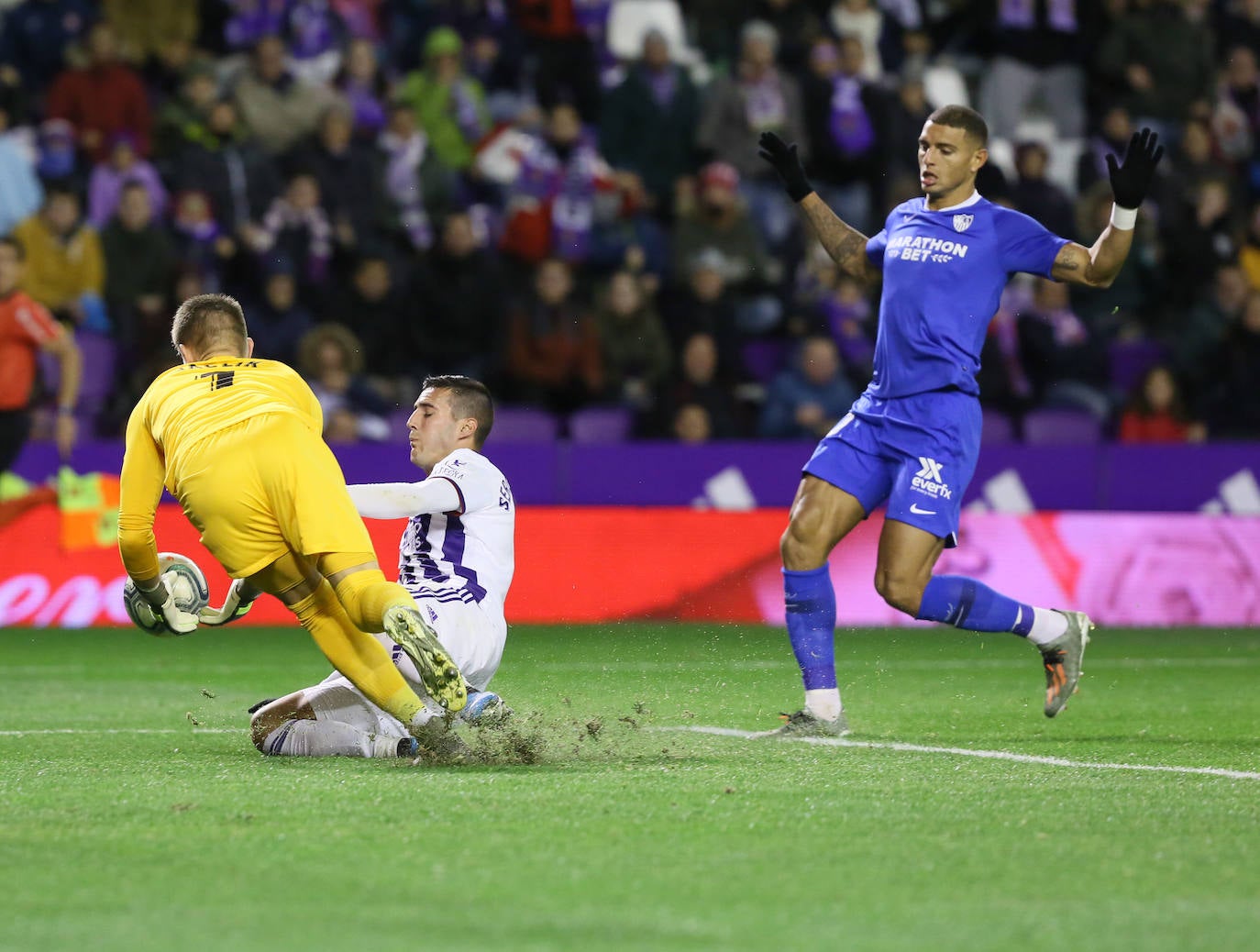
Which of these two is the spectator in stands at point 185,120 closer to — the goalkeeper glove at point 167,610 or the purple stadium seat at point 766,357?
the purple stadium seat at point 766,357

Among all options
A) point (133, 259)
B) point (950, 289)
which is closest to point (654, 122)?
point (133, 259)

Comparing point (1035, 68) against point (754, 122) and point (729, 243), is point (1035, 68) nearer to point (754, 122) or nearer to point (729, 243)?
point (754, 122)

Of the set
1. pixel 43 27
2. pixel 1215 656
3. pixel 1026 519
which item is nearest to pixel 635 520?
pixel 1026 519

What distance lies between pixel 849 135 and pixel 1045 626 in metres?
9.48

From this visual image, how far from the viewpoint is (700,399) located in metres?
13.9

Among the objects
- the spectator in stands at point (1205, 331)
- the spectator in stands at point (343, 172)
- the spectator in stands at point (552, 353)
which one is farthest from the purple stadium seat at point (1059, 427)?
the spectator in stands at point (343, 172)

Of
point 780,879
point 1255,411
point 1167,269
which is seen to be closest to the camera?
point 780,879

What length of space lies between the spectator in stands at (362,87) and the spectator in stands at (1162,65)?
6.76 meters

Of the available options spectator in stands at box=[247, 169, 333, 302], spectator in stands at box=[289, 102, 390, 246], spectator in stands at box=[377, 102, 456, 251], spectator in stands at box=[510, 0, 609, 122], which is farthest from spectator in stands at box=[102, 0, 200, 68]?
spectator in stands at box=[510, 0, 609, 122]

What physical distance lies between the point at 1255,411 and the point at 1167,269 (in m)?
1.81

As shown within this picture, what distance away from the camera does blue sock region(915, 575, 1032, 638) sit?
7.02 metres

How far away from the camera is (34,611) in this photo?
1213 centimetres

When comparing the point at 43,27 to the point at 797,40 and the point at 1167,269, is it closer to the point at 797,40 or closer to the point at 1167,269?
the point at 797,40

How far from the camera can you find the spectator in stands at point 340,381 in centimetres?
1361
